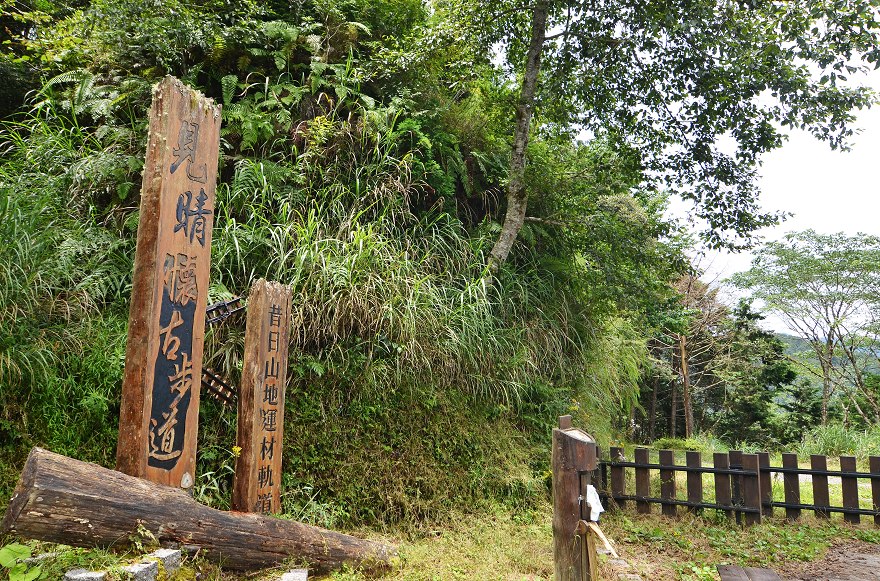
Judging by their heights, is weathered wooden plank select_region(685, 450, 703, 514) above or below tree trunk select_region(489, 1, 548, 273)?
below

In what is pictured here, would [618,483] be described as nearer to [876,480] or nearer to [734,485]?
[734,485]

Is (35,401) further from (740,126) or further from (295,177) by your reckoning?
(740,126)

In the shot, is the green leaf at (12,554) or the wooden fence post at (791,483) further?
the wooden fence post at (791,483)

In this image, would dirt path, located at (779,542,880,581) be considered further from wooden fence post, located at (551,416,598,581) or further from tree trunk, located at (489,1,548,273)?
tree trunk, located at (489,1,548,273)

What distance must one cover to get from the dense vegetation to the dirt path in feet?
7.46

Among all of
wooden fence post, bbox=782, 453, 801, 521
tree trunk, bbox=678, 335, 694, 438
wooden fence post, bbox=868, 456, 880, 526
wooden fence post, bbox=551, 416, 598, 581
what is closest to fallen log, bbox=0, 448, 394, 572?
wooden fence post, bbox=551, 416, 598, 581

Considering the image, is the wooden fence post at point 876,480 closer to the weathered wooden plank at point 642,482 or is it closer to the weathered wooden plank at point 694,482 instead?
the weathered wooden plank at point 694,482

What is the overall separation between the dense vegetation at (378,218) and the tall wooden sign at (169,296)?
111 centimetres

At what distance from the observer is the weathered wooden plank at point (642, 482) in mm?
6039

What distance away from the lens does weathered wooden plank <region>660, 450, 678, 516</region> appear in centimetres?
597

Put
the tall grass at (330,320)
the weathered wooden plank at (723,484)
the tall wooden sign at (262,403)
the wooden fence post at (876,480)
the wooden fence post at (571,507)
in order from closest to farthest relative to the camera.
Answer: the wooden fence post at (571,507) < the tall wooden sign at (262,403) < the tall grass at (330,320) < the weathered wooden plank at (723,484) < the wooden fence post at (876,480)

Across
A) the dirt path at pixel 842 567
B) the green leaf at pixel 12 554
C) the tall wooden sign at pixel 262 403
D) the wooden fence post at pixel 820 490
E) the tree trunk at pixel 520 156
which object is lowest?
the dirt path at pixel 842 567

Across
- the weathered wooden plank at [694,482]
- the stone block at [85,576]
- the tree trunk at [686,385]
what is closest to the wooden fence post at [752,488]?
the weathered wooden plank at [694,482]

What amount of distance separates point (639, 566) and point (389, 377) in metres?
2.64
